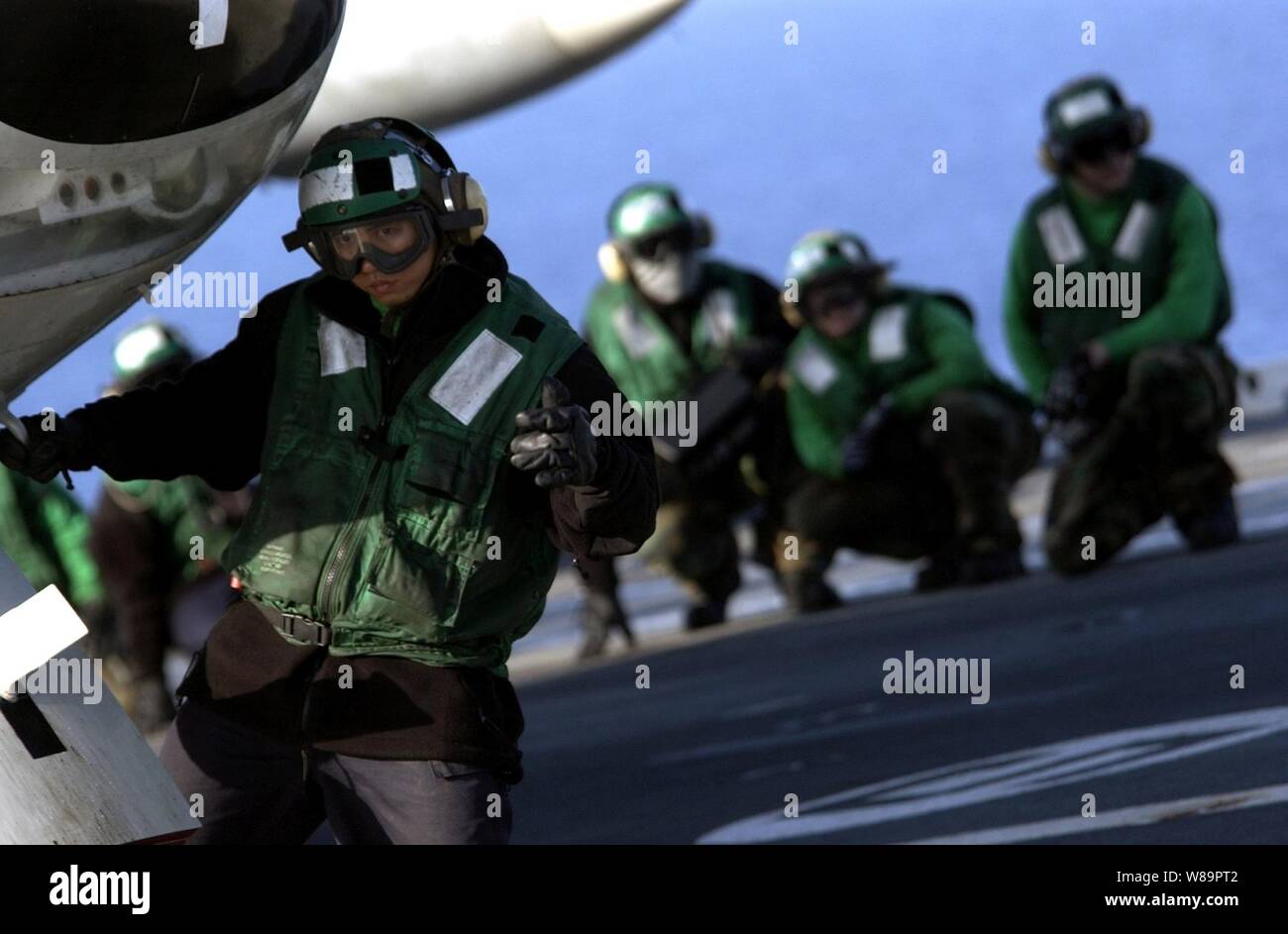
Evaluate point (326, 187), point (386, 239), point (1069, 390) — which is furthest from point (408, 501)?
point (1069, 390)

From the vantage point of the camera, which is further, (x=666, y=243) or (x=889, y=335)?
(x=666, y=243)

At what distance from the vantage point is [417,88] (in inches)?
245

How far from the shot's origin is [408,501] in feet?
13.6

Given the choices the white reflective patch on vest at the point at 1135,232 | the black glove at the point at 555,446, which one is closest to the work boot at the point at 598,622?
the white reflective patch on vest at the point at 1135,232

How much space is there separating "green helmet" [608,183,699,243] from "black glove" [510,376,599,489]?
7171 mm

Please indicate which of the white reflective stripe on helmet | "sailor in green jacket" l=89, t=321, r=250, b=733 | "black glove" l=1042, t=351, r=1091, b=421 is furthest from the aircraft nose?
"sailor in green jacket" l=89, t=321, r=250, b=733

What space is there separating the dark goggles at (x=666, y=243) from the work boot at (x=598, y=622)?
150cm

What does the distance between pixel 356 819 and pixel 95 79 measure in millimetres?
1280

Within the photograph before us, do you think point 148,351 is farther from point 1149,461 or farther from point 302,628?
point 302,628

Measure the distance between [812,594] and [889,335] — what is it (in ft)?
3.69

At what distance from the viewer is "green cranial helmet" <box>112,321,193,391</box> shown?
34.7ft

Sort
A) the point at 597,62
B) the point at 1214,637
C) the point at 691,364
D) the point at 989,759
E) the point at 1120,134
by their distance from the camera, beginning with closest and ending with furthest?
the point at 597,62 → the point at 989,759 → the point at 1214,637 → the point at 1120,134 → the point at 691,364
